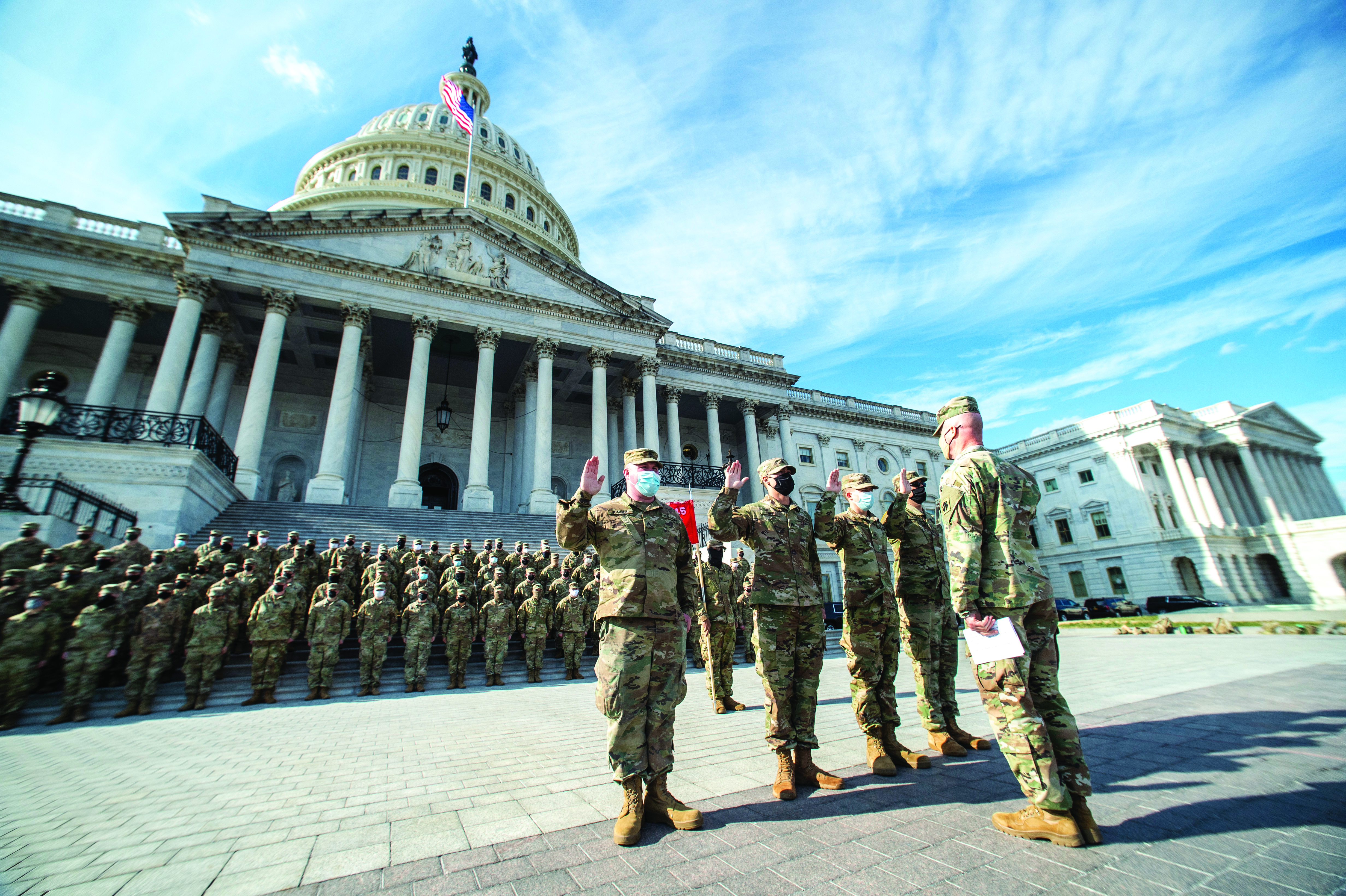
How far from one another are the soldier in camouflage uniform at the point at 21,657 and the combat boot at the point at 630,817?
8337 mm

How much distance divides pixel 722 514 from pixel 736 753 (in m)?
2.13

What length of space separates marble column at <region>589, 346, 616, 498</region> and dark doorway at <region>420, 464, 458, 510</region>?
7508 mm

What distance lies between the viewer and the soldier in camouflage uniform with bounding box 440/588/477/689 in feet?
30.0

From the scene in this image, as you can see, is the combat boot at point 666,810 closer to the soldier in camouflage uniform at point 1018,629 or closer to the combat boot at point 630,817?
the combat boot at point 630,817

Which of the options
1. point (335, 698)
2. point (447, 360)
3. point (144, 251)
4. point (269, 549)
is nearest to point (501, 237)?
point (447, 360)

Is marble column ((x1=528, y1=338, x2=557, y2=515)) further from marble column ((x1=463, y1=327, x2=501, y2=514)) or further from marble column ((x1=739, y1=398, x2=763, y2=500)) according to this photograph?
marble column ((x1=739, y1=398, x2=763, y2=500))

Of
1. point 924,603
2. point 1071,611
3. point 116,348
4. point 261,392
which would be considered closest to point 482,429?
point 261,392

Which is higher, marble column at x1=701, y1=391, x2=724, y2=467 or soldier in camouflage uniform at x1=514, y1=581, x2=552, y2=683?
marble column at x1=701, y1=391, x2=724, y2=467

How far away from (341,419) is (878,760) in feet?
66.2

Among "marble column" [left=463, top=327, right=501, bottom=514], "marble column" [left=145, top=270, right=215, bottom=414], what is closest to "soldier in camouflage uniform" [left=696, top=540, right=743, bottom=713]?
"marble column" [left=463, top=327, right=501, bottom=514]

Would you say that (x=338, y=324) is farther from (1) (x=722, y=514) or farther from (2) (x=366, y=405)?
(1) (x=722, y=514)

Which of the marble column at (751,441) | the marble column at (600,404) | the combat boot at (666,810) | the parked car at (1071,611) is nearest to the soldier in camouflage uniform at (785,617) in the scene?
the combat boot at (666,810)

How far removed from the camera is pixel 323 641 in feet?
26.8

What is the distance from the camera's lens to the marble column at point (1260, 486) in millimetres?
43312
